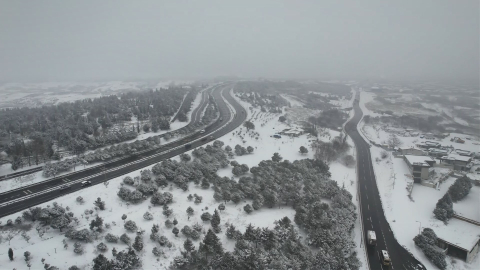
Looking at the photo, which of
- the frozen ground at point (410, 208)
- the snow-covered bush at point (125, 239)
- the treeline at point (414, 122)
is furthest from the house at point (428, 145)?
the snow-covered bush at point (125, 239)

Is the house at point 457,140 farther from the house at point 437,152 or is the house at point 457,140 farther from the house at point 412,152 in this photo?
the house at point 412,152

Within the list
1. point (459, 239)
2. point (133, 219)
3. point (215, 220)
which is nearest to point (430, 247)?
point (459, 239)

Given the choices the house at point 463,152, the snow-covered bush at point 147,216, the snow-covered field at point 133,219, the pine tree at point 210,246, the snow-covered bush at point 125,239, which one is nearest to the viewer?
the snow-covered field at point 133,219

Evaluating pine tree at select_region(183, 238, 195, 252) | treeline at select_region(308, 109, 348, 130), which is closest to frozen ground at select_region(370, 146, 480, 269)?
pine tree at select_region(183, 238, 195, 252)

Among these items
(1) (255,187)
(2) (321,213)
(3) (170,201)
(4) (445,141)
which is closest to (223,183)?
(1) (255,187)

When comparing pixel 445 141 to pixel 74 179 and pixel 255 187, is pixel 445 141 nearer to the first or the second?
pixel 255 187

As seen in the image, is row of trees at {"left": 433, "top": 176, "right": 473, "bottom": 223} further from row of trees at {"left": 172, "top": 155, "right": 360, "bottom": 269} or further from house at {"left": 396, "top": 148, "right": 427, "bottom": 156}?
house at {"left": 396, "top": 148, "right": 427, "bottom": 156}

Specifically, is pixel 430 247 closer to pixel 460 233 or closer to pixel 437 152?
pixel 460 233
